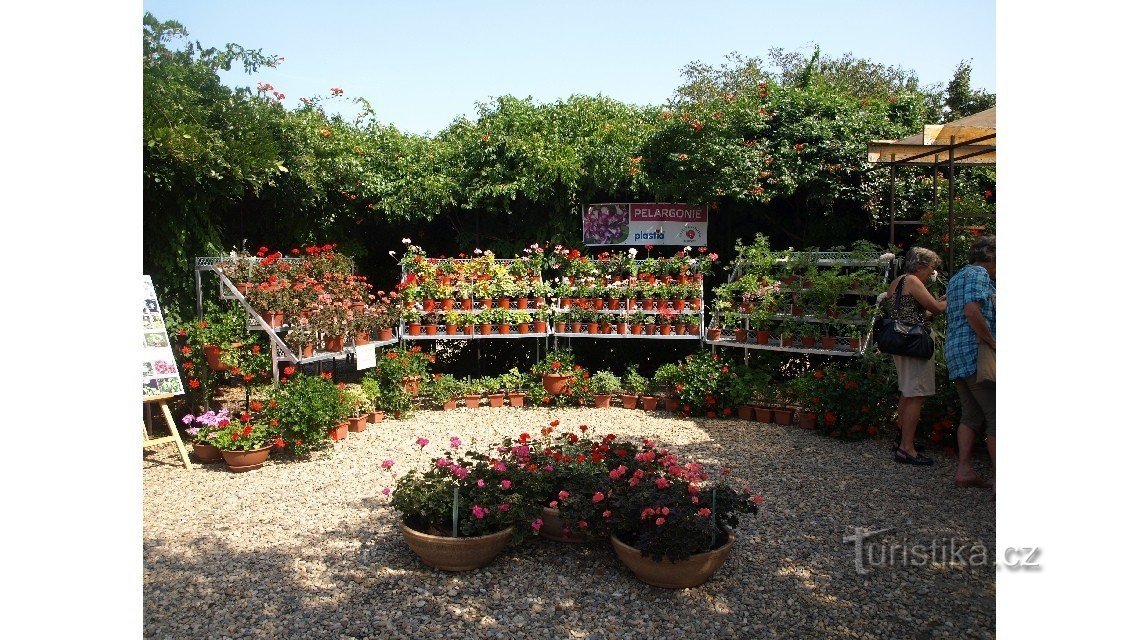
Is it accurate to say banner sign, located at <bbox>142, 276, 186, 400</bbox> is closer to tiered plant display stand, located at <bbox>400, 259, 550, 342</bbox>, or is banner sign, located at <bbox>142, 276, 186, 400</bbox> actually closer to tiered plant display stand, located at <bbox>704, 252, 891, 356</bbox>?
tiered plant display stand, located at <bbox>400, 259, 550, 342</bbox>

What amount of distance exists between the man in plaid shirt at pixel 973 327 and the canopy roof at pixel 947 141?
1132mm

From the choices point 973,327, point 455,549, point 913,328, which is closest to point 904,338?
point 913,328

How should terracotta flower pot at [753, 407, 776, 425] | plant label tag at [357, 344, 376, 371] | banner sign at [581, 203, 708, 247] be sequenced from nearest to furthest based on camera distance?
plant label tag at [357, 344, 376, 371] → terracotta flower pot at [753, 407, 776, 425] → banner sign at [581, 203, 708, 247]

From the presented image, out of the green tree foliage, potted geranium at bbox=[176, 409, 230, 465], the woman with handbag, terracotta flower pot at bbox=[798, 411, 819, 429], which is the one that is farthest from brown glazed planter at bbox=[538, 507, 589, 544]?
the green tree foliage

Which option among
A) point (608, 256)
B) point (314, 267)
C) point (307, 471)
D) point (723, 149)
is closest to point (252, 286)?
point (314, 267)

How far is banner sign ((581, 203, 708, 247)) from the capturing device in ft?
29.0

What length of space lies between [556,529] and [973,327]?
2.72 m

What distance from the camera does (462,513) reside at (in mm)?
3734

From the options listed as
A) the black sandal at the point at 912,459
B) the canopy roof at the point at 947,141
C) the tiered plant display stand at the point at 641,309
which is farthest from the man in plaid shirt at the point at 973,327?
the tiered plant display stand at the point at 641,309

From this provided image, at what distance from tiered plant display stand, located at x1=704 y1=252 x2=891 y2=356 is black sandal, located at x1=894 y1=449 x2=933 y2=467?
144cm

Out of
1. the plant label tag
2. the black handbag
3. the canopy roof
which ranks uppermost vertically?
the canopy roof

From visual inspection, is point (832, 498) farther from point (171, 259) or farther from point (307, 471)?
point (171, 259)

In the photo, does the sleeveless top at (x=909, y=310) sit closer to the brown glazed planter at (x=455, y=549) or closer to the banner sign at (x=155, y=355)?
the brown glazed planter at (x=455, y=549)

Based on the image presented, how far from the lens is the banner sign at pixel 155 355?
571 cm
